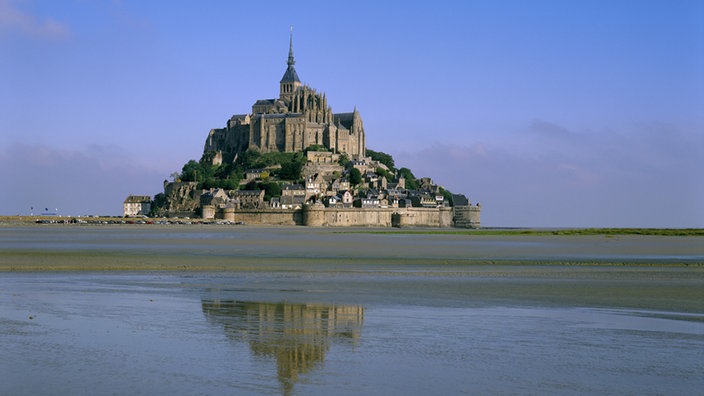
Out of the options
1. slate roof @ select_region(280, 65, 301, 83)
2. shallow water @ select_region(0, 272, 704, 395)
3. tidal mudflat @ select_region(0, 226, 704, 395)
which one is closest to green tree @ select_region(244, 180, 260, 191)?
slate roof @ select_region(280, 65, 301, 83)

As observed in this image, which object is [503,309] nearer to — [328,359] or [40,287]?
[328,359]

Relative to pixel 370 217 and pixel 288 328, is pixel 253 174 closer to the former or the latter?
pixel 370 217

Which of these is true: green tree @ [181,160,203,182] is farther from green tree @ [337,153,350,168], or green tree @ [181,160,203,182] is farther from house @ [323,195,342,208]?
house @ [323,195,342,208]

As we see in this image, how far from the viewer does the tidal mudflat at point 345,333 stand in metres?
9.31

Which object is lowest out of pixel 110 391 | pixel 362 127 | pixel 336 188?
pixel 110 391

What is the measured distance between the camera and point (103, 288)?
18.2m

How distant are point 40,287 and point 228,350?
28.8ft

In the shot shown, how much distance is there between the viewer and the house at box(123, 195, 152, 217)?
135 m

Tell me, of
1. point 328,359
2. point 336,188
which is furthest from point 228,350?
point 336,188

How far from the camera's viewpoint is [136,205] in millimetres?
135875

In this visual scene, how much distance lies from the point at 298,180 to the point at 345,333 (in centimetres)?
10369

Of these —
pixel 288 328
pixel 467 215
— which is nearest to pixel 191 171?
pixel 467 215

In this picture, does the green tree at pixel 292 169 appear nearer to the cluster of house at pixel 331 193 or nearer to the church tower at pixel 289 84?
the cluster of house at pixel 331 193

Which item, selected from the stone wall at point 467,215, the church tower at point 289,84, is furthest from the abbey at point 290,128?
the stone wall at point 467,215
